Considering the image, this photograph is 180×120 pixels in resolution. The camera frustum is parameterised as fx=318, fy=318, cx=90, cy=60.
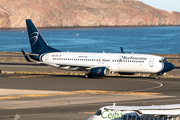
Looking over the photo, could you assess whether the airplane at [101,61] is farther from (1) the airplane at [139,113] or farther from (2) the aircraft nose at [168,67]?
(1) the airplane at [139,113]

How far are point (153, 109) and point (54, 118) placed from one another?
33.5ft

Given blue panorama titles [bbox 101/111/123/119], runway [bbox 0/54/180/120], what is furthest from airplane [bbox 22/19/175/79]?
blue panorama titles [bbox 101/111/123/119]

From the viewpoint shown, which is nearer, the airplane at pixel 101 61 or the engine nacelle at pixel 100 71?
the airplane at pixel 101 61

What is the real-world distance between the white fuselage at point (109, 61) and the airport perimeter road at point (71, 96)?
2890 mm

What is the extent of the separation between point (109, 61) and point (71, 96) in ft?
54.4

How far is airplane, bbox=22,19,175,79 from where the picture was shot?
48.2 meters

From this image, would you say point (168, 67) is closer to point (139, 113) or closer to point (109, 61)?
point (109, 61)

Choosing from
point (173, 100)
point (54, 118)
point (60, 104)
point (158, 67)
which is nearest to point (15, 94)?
point (60, 104)

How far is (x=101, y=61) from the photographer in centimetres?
5094

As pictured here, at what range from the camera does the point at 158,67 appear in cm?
4772

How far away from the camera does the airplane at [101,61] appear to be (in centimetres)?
4816

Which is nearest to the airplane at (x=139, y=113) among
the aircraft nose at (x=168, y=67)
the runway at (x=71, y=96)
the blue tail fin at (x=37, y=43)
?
the runway at (x=71, y=96)

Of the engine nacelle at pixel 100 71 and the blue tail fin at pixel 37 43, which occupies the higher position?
the blue tail fin at pixel 37 43

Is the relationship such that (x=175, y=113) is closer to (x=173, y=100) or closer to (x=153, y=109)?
(x=153, y=109)
